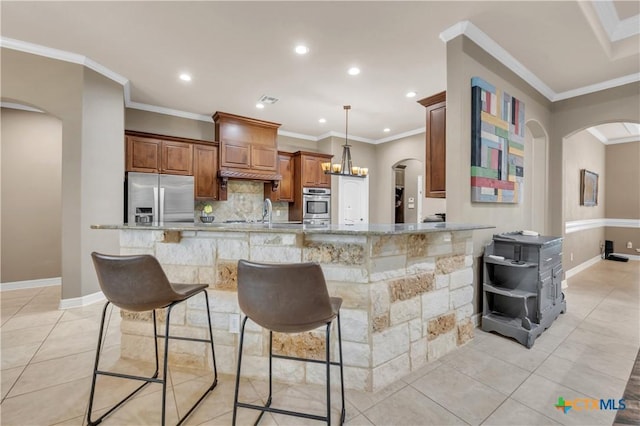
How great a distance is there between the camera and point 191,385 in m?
1.84

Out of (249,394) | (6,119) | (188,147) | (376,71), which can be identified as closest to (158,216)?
(188,147)

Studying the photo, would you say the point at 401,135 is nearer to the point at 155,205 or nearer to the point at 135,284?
the point at 155,205

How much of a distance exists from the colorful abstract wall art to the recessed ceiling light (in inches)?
67.5

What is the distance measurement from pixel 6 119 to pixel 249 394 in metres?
5.22

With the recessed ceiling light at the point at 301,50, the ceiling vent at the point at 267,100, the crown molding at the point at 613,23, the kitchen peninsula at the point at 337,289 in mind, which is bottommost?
the kitchen peninsula at the point at 337,289

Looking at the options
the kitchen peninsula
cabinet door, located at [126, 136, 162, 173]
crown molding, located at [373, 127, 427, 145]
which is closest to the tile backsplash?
cabinet door, located at [126, 136, 162, 173]

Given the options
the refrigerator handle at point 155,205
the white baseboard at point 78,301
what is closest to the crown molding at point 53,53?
the refrigerator handle at point 155,205

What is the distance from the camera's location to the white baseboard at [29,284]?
4.02m

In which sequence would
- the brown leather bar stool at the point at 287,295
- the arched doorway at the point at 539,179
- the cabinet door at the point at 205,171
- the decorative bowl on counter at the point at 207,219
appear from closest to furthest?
1. the brown leather bar stool at the point at 287,295
2. the arched doorway at the point at 539,179
3. the cabinet door at the point at 205,171
4. the decorative bowl on counter at the point at 207,219

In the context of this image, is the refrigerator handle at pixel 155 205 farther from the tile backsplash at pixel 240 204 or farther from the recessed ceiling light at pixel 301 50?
the recessed ceiling light at pixel 301 50

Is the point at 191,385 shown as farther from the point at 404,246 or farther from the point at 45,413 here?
the point at 404,246

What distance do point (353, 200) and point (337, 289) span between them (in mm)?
4866

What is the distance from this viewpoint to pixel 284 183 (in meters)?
5.89

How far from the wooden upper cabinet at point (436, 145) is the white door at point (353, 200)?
307 centimetres
